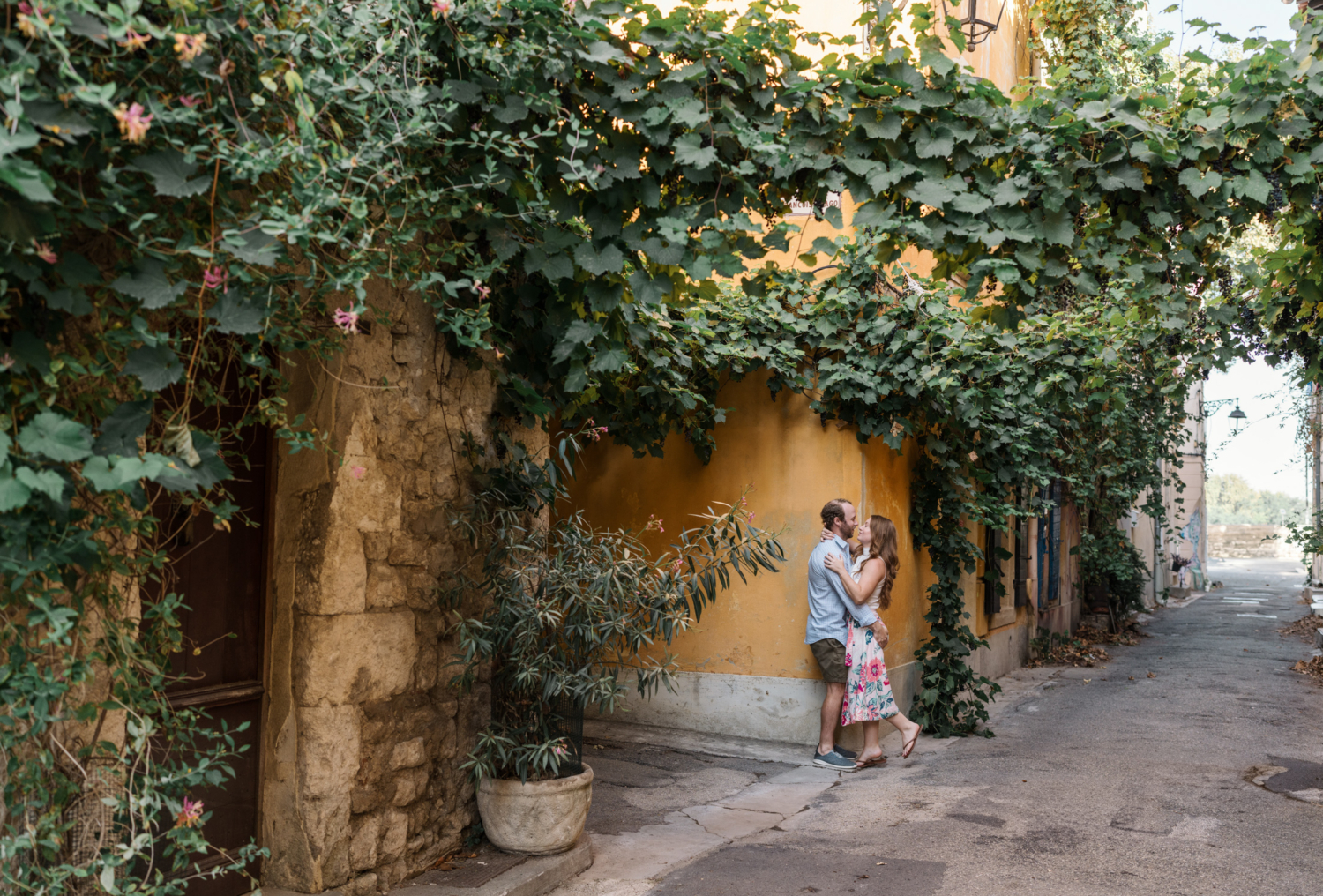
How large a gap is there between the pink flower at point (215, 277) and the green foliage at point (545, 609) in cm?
185

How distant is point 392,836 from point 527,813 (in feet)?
1.87

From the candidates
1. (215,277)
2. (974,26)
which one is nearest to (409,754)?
(215,277)

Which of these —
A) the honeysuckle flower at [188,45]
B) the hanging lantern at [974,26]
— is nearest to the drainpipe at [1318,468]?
the hanging lantern at [974,26]

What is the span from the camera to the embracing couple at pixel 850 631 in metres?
6.65

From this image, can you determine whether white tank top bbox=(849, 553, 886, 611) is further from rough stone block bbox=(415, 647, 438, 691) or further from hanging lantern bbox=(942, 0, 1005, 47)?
hanging lantern bbox=(942, 0, 1005, 47)

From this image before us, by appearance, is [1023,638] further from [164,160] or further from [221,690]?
[164,160]

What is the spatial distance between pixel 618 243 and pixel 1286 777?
5881mm

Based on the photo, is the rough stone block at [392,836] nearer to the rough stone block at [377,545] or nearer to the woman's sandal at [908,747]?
the rough stone block at [377,545]

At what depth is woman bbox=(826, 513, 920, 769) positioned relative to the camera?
6629 mm

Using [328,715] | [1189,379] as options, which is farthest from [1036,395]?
[328,715]

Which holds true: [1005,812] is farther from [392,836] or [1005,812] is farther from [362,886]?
[362,886]

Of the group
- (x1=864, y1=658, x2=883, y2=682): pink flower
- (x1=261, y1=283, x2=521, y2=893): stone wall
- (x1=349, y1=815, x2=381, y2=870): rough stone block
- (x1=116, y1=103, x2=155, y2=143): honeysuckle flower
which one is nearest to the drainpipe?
(x1=864, y1=658, x2=883, y2=682): pink flower

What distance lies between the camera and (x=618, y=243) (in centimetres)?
359

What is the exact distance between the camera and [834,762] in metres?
6.68
